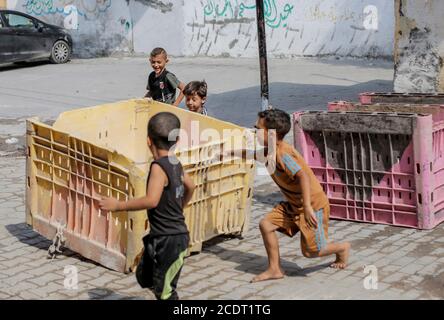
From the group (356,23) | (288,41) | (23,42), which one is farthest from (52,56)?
(356,23)

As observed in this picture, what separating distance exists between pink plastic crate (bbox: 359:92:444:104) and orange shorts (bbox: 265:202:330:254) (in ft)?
9.47

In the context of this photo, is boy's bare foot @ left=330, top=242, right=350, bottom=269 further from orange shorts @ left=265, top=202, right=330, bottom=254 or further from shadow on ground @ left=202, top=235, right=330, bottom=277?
orange shorts @ left=265, top=202, right=330, bottom=254

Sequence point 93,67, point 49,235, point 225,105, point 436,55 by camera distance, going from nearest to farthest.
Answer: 1. point 49,235
2. point 436,55
3. point 225,105
4. point 93,67

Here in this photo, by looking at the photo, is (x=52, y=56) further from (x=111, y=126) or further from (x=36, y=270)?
(x=36, y=270)

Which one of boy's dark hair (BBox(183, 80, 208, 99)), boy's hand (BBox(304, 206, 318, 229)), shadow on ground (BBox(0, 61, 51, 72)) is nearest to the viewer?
boy's hand (BBox(304, 206, 318, 229))

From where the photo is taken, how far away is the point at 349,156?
23.2 feet

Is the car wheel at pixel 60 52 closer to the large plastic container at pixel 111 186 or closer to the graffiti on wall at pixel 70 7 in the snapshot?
the graffiti on wall at pixel 70 7

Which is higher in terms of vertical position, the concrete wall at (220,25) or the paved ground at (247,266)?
the concrete wall at (220,25)

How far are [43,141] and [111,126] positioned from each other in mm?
1142

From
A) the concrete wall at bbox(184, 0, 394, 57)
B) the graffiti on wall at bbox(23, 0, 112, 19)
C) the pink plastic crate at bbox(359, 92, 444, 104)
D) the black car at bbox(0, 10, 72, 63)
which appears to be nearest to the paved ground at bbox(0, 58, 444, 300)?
the pink plastic crate at bbox(359, 92, 444, 104)

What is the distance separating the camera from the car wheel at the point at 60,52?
69.1 ft

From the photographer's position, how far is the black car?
20.0 meters

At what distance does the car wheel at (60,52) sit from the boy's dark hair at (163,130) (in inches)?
672

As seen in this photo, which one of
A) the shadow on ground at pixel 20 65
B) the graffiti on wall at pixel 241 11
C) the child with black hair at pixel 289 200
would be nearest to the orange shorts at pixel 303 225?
the child with black hair at pixel 289 200
